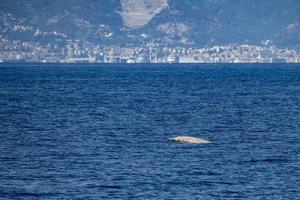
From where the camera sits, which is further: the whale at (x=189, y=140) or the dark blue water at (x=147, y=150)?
the whale at (x=189, y=140)

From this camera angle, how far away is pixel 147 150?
79125 mm

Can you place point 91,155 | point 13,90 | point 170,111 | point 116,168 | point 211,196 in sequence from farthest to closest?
point 13,90, point 170,111, point 91,155, point 116,168, point 211,196

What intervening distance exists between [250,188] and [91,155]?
52.2 feet

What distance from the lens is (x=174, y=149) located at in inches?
3140

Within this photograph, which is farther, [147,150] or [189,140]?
[189,140]

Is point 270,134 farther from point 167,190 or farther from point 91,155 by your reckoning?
point 167,190

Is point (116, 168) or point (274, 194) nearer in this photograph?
point (274, 194)

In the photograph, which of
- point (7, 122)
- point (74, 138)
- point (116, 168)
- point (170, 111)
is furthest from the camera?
point (170, 111)

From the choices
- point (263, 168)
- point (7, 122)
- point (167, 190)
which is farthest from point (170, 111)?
point (167, 190)

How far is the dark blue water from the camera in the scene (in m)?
63.1

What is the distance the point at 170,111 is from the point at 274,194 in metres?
58.1

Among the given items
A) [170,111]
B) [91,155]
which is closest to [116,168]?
[91,155]

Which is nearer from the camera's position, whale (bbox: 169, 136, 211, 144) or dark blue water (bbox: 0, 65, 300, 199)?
dark blue water (bbox: 0, 65, 300, 199)

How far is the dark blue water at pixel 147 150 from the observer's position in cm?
6309
